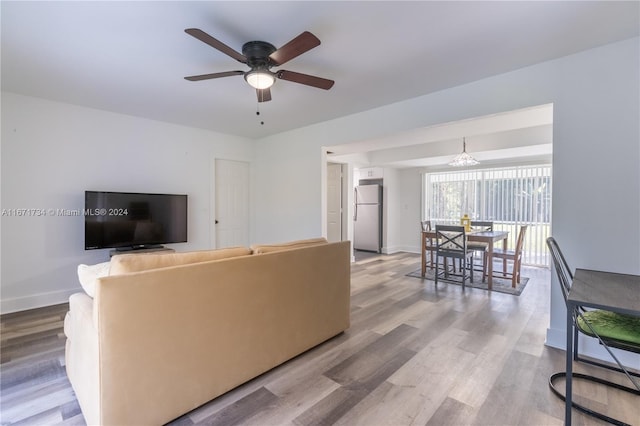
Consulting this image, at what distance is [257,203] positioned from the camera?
559 cm

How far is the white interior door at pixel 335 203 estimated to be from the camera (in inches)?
254

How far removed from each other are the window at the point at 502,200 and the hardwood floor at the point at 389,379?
314 centimetres

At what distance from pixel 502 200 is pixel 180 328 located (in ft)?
21.3

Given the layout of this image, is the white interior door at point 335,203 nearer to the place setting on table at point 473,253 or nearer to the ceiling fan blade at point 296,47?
→ the place setting on table at point 473,253

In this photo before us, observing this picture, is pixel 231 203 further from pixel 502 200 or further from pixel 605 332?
pixel 502 200

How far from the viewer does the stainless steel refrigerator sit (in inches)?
281

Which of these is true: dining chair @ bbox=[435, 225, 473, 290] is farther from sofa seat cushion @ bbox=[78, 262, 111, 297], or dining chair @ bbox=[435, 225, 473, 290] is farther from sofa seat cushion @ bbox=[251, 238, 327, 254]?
sofa seat cushion @ bbox=[78, 262, 111, 297]

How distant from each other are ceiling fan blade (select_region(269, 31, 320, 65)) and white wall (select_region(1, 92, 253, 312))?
3.05 meters

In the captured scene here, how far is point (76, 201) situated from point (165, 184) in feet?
3.58

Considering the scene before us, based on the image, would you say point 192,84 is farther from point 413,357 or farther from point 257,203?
point 413,357

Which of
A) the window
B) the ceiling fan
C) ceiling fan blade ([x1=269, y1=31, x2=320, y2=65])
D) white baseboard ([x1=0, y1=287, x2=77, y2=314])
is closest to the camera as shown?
ceiling fan blade ([x1=269, y1=31, x2=320, y2=65])

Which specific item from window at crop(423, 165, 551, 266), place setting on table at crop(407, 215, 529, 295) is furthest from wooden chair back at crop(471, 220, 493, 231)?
window at crop(423, 165, 551, 266)

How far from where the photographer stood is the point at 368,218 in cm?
729

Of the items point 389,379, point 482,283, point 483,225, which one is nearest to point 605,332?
point 389,379
